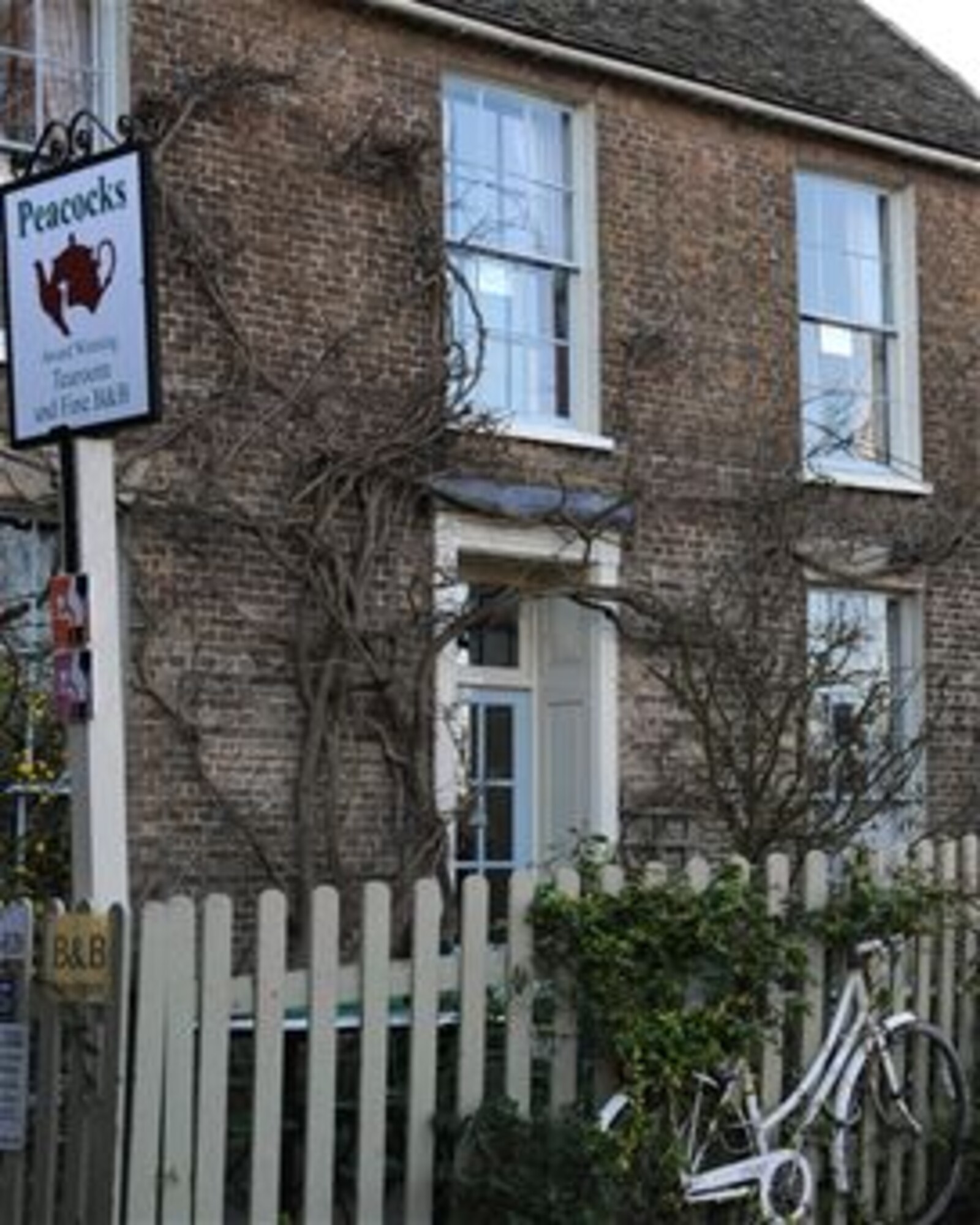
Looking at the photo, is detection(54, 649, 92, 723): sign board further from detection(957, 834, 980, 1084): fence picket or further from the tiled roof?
the tiled roof

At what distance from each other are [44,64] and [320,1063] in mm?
6905

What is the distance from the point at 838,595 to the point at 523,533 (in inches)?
112

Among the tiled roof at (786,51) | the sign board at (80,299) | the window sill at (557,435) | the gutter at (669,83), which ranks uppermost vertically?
the tiled roof at (786,51)

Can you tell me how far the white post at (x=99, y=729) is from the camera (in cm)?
617

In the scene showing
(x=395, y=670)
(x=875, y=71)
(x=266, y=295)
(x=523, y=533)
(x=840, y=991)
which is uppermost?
(x=875, y=71)

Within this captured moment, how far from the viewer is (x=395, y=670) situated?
1232 cm

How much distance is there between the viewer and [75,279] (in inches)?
244

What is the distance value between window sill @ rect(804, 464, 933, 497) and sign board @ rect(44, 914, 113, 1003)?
9.05 m

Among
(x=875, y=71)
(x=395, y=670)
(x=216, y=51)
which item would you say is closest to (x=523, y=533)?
(x=395, y=670)

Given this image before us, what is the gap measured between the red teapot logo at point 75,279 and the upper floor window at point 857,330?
9.20 meters

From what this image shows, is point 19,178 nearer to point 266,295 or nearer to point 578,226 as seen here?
point 266,295

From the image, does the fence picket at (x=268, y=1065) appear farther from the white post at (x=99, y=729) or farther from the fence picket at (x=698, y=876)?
the fence picket at (x=698, y=876)

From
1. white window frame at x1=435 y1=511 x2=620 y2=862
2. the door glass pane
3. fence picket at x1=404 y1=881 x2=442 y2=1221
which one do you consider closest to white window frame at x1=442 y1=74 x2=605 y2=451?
white window frame at x1=435 y1=511 x2=620 y2=862

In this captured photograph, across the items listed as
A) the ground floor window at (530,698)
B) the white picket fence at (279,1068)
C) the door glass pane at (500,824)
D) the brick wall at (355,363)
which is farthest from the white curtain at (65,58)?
the white picket fence at (279,1068)
